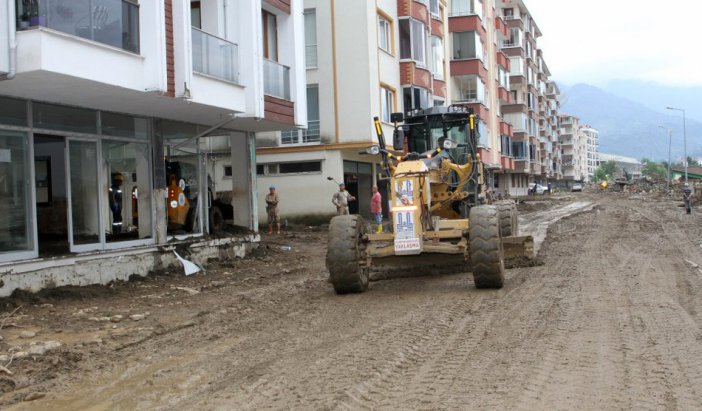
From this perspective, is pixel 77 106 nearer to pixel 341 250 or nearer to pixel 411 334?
pixel 341 250

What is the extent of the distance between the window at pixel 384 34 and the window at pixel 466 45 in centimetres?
1613

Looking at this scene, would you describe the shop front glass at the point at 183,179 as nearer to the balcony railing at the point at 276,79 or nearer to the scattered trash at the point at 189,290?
the balcony railing at the point at 276,79

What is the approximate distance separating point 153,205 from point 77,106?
2711mm

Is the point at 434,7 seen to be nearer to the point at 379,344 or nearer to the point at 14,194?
the point at 14,194

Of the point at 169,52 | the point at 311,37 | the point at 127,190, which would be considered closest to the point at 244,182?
the point at 127,190

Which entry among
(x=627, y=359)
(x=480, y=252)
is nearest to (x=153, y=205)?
(x=480, y=252)

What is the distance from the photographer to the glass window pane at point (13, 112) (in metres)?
10.5

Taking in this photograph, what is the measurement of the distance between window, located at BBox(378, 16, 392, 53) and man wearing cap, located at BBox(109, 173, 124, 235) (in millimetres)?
16370

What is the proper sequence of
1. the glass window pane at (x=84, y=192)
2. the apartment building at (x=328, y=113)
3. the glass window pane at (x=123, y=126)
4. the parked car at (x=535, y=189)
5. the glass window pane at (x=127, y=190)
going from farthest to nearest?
1. the parked car at (x=535, y=189)
2. the apartment building at (x=328, y=113)
3. the glass window pane at (x=127, y=190)
4. the glass window pane at (x=123, y=126)
5. the glass window pane at (x=84, y=192)

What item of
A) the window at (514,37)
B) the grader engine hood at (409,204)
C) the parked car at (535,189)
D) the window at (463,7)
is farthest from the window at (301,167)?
Result: the parked car at (535,189)

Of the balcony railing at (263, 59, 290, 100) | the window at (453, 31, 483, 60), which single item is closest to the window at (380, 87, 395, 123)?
the balcony railing at (263, 59, 290, 100)

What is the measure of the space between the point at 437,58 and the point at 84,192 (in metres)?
25.2

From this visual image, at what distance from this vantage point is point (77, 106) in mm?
11938

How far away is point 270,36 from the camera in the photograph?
17.4 metres
